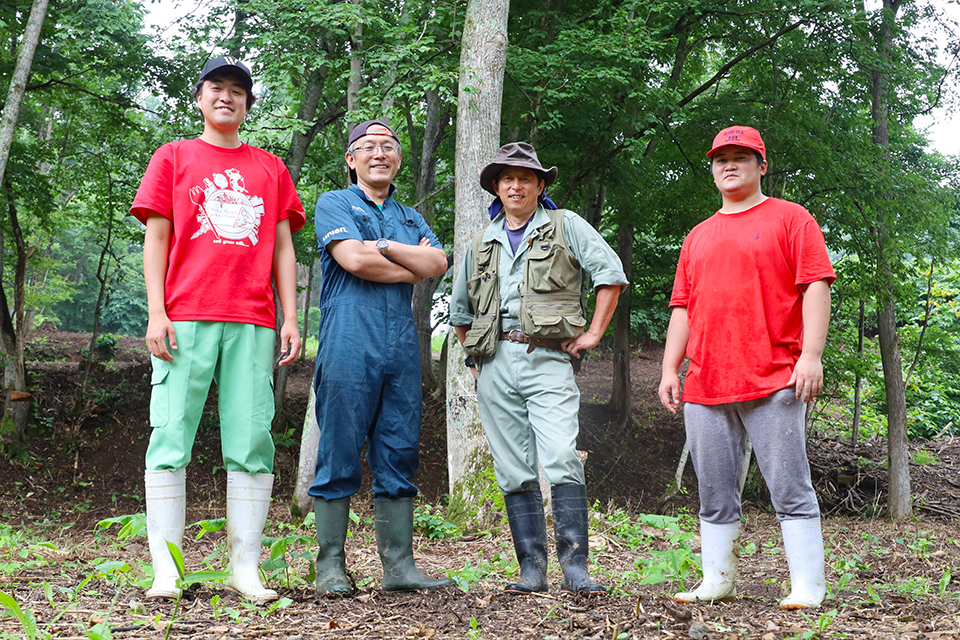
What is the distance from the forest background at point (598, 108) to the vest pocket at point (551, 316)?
4.69 meters

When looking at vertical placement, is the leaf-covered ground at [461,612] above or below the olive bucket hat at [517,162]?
below

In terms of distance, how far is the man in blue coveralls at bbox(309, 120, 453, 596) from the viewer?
11.3ft

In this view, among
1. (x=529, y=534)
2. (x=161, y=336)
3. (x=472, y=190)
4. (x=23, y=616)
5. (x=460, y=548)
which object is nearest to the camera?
(x=23, y=616)

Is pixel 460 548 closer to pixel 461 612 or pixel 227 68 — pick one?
pixel 461 612

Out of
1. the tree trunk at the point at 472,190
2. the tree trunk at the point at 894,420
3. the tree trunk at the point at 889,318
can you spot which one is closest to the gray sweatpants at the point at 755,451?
the tree trunk at the point at 472,190

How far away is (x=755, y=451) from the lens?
329cm

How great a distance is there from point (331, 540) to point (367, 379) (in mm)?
736

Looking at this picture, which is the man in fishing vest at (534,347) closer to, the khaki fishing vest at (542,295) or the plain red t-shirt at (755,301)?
the khaki fishing vest at (542,295)

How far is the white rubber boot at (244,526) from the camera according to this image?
326 centimetres

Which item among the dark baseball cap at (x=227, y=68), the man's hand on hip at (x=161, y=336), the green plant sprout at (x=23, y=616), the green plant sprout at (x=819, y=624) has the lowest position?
the green plant sprout at (x=819, y=624)

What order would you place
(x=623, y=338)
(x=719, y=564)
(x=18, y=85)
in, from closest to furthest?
(x=719, y=564) → (x=18, y=85) → (x=623, y=338)

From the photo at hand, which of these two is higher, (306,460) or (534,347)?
(534,347)

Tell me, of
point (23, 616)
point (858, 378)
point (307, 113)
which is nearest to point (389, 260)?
point (23, 616)

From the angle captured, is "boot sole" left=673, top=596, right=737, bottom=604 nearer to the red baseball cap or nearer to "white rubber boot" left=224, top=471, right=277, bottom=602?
"white rubber boot" left=224, top=471, right=277, bottom=602
